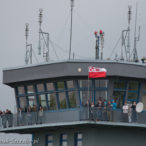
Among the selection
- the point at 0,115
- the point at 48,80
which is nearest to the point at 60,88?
the point at 48,80

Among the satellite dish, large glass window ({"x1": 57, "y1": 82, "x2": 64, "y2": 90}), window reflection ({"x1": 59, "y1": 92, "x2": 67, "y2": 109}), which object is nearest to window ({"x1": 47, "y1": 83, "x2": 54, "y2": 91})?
large glass window ({"x1": 57, "y1": 82, "x2": 64, "y2": 90})

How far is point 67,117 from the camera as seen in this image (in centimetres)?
5831

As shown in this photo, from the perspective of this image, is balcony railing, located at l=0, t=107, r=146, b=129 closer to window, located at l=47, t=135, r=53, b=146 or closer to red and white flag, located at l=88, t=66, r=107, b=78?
red and white flag, located at l=88, t=66, r=107, b=78

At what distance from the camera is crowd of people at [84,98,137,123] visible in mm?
56406

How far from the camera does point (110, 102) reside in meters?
57.9

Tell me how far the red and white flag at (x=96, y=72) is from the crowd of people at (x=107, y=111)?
1.84 meters

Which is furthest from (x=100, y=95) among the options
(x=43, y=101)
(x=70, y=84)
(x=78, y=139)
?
(x=43, y=101)

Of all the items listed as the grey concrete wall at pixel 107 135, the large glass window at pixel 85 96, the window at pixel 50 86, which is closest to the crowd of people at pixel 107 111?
the large glass window at pixel 85 96

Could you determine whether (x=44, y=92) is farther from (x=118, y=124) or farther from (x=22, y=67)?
(x=118, y=124)

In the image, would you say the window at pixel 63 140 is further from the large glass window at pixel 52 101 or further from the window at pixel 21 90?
the window at pixel 21 90

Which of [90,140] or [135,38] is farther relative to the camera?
[135,38]

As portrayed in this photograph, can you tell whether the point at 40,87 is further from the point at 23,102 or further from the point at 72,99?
the point at 72,99

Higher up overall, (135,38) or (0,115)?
(135,38)

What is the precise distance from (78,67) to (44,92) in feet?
14.7
